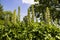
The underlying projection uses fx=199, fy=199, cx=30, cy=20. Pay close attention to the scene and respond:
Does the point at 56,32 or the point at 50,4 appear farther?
the point at 50,4

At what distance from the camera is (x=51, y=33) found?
721 centimetres

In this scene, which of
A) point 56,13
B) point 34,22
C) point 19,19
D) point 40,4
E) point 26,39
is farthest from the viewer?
point 40,4

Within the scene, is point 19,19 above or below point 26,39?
above

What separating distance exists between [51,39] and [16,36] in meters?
1.25

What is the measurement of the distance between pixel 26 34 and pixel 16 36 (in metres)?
0.38

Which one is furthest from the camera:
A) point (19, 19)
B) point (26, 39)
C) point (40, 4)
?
point (40, 4)

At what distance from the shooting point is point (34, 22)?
753 centimetres

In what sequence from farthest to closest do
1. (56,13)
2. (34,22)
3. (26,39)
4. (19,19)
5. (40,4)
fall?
(40,4) < (56,13) < (19,19) < (34,22) < (26,39)

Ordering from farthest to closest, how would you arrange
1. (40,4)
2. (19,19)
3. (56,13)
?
(40,4)
(56,13)
(19,19)

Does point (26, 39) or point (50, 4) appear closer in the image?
point (26, 39)

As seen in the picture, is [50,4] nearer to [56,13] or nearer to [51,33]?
[56,13]

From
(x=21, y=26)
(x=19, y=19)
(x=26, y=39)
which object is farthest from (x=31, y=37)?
A: (x=19, y=19)

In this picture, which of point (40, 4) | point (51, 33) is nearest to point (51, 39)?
point (51, 33)

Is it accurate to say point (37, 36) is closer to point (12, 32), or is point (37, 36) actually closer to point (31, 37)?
point (31, 37)
